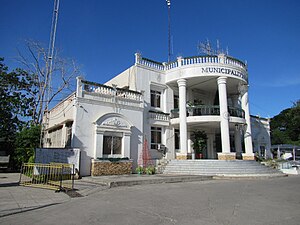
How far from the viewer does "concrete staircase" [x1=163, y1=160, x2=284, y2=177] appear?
46.7 feet

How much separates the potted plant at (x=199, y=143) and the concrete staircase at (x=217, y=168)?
10.1ft

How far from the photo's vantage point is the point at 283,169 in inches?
709

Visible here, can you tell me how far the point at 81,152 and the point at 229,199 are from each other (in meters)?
8.88

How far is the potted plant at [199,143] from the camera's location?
18.3 metres

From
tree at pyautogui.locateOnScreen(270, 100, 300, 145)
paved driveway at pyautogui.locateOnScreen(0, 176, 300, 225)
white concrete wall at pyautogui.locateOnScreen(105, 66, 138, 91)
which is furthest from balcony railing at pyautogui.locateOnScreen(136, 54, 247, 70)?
tree at pyautogui.locateOnScreen(270, 100, 300, 145)

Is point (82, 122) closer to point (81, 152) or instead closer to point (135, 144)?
point (81, 152)

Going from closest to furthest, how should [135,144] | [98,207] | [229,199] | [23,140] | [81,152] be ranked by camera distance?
1. [98,207]
2. [229,199]
3. [81,152]
4. [135,144]
5. [23,140]

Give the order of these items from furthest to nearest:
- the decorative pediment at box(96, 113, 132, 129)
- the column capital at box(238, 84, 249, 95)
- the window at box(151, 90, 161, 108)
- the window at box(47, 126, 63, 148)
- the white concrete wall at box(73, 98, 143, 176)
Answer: the column capital at box(238, 84, 249, 95)
the window at box(151, 90, 161, 108)
the window at box(47, 126, 63, 148)
the decorative pediment at box(96, 113, 132, 129)
the white concrete wall at box(73, 98, 143, 176)

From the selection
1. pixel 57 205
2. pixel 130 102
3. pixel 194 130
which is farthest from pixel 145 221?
pixel 194 130

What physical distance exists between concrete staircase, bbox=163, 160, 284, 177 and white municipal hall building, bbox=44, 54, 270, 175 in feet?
3.07

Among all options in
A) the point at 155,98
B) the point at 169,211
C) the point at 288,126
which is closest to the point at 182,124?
the point at 155,98

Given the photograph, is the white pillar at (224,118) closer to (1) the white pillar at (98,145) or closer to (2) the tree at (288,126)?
(1) the white pillar at (98,145)

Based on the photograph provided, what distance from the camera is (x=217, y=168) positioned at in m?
14.5

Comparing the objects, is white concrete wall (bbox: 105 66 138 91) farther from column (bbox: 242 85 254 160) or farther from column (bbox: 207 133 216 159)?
column (bbox: 242 85 254 160)
